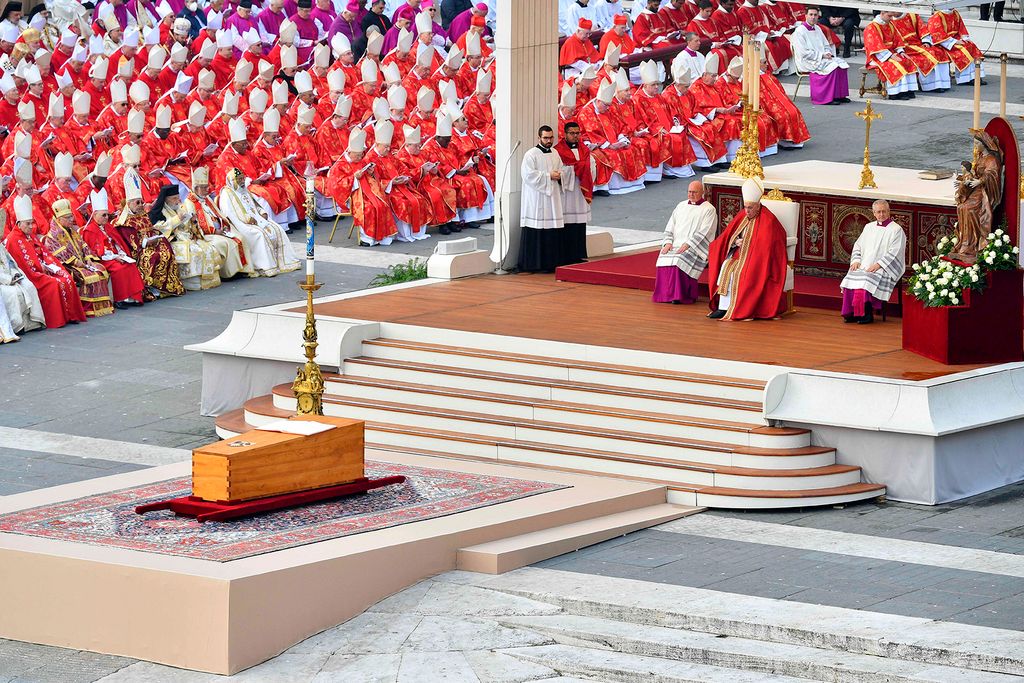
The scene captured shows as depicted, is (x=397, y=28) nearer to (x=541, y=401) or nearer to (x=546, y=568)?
(x=541, y=401)

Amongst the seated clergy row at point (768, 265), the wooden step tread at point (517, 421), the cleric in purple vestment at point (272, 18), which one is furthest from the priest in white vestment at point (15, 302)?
the cleric in purple vestment at point (272, 18)

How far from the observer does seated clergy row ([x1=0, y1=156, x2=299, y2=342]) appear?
18.4 m

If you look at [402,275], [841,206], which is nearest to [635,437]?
[841,206]

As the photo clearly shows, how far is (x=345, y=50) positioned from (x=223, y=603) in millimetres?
13927

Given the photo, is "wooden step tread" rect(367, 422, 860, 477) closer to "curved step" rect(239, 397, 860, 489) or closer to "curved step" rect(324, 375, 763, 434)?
"curved step" rect(239, 397, 860, 489)

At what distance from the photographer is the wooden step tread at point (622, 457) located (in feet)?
44.2

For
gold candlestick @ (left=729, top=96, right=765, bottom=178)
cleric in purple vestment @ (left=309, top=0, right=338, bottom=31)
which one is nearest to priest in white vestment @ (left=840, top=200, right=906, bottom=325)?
gold candlestick @ (left=729, top=96, right=765, bottom=178)

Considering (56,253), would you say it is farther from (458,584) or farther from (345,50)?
(458,584)

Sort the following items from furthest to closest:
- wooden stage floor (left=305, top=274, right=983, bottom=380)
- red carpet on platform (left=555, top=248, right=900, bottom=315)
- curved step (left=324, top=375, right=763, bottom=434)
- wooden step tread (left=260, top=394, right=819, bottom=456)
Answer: red carpet on platform (left=555, top=248, right=900, bottom=315) < wooden stage floor (left=305, top=274, right=983, bottom=380) < curved step (left=324, top=375, right=763, bottom=434) < wooden step tread (left=260, top=394, right=819, bottom=456)

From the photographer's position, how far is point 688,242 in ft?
53.9

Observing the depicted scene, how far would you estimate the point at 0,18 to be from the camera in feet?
88.0

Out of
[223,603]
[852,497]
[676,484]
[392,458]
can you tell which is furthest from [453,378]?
[223,603]

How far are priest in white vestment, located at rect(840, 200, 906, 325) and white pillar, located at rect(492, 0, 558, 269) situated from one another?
3511 mm

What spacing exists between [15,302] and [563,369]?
5.62 m
